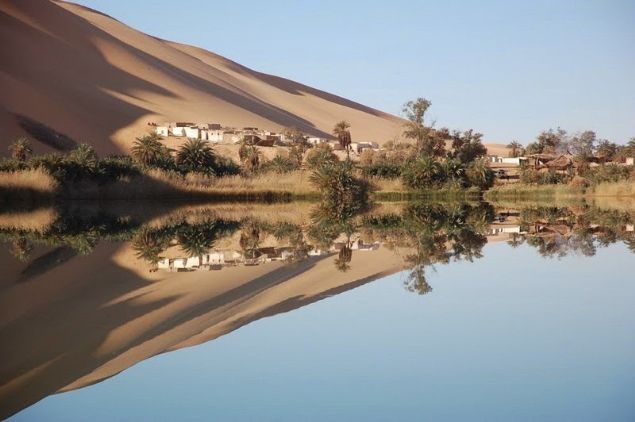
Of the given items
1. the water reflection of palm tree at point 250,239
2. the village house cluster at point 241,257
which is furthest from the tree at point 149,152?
the village house cluster at point 241,257

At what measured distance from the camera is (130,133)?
2323 inches

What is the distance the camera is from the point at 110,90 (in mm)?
71375

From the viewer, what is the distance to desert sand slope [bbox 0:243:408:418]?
652 centimetres

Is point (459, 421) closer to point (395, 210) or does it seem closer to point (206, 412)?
point (206, 412)

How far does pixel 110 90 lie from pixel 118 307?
64032 millimetres

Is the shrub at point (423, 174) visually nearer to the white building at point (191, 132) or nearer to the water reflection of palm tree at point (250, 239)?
the water reflection of palm tree at point (250, 239)

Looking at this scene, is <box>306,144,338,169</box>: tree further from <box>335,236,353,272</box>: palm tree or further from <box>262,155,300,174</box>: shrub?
<box>335,236,353,272</box>: palm tree

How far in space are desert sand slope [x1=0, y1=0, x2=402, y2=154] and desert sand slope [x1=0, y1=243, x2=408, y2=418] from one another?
3705cm

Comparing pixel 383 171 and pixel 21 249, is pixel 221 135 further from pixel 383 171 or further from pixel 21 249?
pixel 21 249

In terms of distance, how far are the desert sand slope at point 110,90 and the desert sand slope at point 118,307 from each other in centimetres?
3705

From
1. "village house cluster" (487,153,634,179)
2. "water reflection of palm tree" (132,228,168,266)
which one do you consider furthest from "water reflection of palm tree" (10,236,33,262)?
"village house cluster" (487,153,634,179)

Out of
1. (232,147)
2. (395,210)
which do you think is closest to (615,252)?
(395,210)

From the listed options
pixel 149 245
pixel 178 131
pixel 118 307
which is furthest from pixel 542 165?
pixel 118 307

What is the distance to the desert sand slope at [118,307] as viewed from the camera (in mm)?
6523
